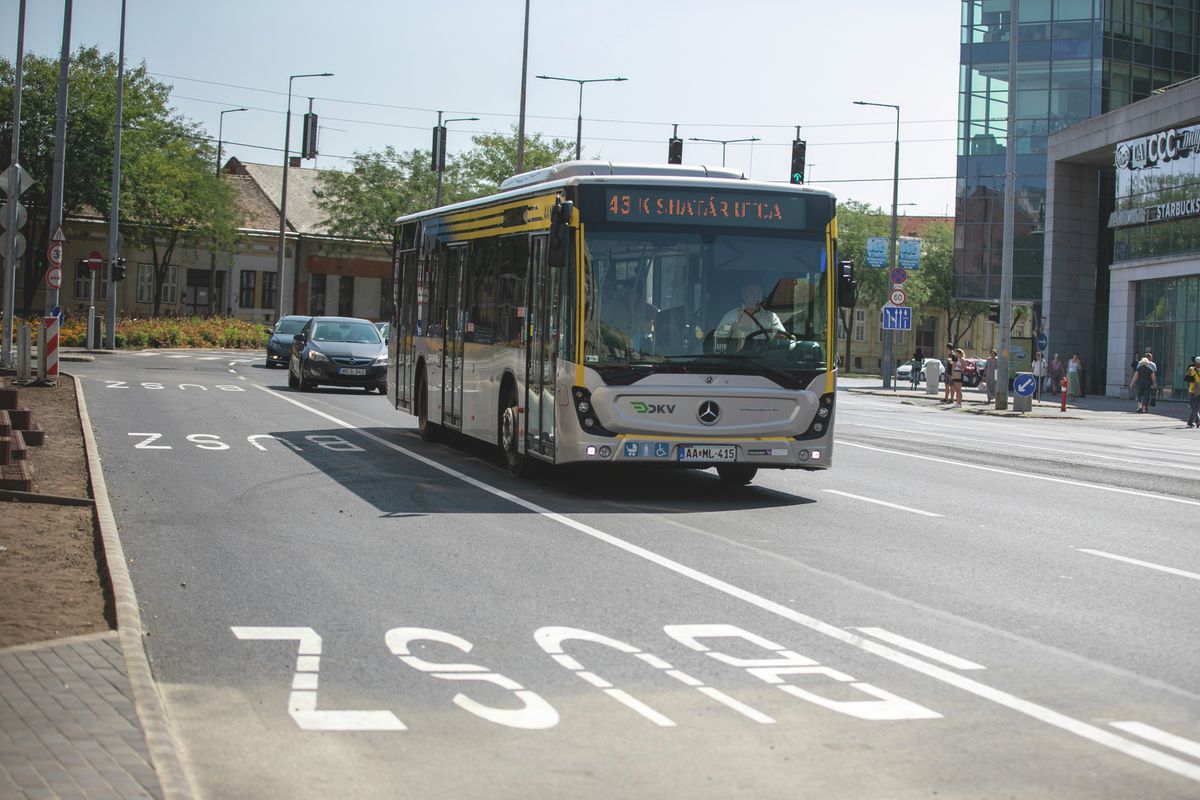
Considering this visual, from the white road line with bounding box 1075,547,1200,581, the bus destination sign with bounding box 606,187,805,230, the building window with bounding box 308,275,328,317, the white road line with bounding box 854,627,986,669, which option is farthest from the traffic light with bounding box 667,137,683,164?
the building window with bounding box 308,275,328,317

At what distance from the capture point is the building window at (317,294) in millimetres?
91750

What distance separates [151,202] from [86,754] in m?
70.3

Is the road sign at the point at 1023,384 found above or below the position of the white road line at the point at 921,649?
above

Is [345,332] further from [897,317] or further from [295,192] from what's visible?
[295,192]

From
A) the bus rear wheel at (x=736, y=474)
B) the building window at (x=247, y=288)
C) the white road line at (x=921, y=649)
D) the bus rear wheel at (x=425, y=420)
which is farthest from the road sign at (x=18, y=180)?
the building window at (x=247, y=288)

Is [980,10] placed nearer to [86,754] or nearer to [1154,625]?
[1154,625]

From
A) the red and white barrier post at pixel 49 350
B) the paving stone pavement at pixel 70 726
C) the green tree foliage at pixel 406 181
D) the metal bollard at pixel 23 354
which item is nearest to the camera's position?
the paving stone pavement at pixel 70 726

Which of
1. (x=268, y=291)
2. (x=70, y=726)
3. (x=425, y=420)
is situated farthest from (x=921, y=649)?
(x=268, y=291)

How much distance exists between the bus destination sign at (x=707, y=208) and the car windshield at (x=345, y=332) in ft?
66.5

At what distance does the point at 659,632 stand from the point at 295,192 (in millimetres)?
89462

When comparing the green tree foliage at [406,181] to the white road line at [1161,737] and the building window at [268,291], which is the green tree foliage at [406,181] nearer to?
the building window at [268,291]

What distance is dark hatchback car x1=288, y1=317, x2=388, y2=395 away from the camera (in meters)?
33.8

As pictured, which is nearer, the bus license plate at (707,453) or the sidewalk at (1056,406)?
the bus license plate at (707,453)

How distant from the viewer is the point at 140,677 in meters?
6.74
